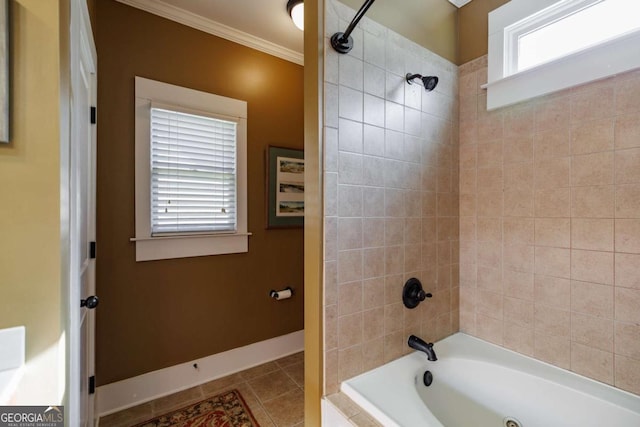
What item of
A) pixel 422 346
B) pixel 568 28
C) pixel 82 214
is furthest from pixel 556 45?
pixel 82 214

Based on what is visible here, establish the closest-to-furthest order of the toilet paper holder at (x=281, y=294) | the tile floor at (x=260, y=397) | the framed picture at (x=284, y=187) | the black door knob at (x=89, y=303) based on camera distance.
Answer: the black door knob at (x=89, y=303)
the tile floor at (x=260, y=397)
the toilet paper holder at (x=281, y=294)
the framed picture at (x=284, y=187)

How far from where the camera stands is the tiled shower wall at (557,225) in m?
1.20

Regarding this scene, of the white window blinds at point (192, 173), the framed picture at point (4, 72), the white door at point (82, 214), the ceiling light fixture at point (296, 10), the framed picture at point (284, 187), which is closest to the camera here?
the framed picture at point (4, 72)

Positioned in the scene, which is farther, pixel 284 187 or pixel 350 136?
pixel 284 187

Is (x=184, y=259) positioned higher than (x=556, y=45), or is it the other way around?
(x=556, y=45)

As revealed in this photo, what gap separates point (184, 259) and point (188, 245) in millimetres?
113

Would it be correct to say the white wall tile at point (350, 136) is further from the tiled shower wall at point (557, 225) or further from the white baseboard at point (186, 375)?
the white baseboard at point (186, 375)

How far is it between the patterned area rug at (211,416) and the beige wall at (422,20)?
2.30 meters

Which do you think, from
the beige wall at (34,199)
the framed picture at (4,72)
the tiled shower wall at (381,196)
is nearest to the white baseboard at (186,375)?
the beige wall at (34,199)

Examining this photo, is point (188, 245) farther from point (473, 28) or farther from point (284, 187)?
point (473, 28)

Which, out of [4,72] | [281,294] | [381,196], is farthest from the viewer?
[281,294]

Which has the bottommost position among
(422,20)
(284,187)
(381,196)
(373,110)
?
Result: (381,196)

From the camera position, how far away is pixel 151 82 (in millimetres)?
1970

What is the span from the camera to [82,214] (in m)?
→ 1.34
